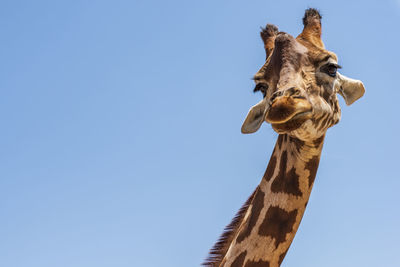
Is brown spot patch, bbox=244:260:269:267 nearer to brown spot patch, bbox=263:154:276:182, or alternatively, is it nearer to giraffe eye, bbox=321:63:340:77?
brown spot patch, bbox=263:154:276:182

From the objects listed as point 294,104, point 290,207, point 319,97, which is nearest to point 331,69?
point 319,97

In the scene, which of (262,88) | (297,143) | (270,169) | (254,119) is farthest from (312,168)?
(262,88)

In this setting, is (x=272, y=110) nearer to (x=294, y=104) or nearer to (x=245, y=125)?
(x=294, y=104)

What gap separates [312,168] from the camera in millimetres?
4570

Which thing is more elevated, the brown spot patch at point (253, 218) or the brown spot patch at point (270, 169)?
the brown spot patch at point (270, 169)

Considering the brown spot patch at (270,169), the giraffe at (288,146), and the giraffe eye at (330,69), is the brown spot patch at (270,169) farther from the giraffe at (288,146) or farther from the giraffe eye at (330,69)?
the giraffe eye at (330,69)

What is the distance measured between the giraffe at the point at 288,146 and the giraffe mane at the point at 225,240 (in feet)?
1.96

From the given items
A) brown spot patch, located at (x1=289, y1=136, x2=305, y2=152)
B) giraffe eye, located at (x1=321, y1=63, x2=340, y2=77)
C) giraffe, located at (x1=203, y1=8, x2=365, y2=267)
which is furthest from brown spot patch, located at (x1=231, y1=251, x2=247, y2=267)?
giraffe eye, located at (x1=321, y1=63, x2=340, y2=77)

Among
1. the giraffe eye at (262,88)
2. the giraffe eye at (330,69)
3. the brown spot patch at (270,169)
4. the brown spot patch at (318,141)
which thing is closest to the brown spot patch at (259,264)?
the brown spot patch at (270,169)

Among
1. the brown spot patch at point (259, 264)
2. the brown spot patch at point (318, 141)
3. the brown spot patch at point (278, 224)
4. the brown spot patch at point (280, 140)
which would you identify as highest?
the brown spot patch at point (280, 140)

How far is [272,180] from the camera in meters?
4.61

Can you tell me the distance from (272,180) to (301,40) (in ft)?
5.09

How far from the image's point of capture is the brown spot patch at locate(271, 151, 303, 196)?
443 cm

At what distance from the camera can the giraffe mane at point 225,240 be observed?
5250 mm
